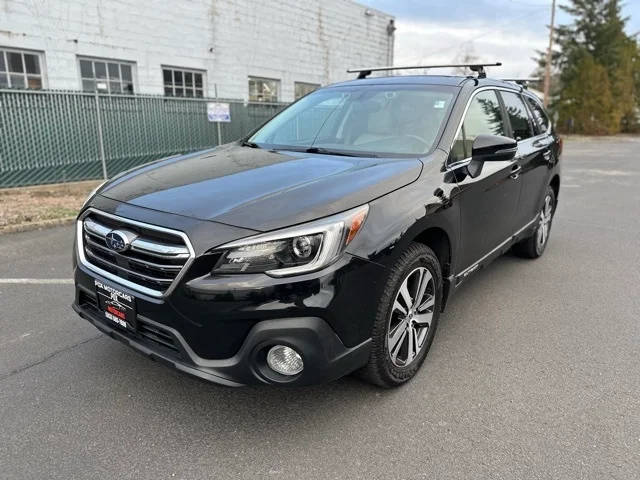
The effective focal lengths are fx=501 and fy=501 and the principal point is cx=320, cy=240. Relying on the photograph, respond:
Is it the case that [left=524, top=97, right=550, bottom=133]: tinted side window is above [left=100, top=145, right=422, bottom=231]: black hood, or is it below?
above

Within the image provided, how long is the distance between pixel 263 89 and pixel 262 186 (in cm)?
1514

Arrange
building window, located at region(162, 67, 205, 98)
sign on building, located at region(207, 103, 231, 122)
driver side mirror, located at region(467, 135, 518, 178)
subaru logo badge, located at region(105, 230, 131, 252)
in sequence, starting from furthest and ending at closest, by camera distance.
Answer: building window, located at region(162, 67, 205, 98) < sign on building, located at region(207, 103, 231, 122) < driver side mirror, located at region(467, 135, 518, 178) < subaru logo badge, located at region(105, 230, 131, 252)

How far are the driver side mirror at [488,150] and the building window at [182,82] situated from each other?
40.0 ft

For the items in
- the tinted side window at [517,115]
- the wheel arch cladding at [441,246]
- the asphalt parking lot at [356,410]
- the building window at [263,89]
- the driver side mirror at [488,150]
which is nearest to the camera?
the asphalt parking lot at [356,410]

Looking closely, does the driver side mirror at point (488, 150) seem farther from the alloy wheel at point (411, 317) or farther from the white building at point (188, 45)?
the white building at point (188, 45)

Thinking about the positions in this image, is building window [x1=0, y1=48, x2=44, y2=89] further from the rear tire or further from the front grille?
the rear tire

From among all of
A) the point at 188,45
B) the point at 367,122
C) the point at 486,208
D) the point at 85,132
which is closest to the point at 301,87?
the point at 188,45

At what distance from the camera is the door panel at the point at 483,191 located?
10.7 ft

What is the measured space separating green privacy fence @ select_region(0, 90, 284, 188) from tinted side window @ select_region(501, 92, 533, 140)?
8.53 meters

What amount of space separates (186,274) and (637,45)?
176 ft

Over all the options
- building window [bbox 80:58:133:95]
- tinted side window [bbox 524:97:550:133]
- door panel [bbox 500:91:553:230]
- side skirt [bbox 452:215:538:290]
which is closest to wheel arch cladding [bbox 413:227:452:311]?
side skirt [bbox 452:215:538:290]

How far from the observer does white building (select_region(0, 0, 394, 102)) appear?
11023mm

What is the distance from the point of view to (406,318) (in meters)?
2.80

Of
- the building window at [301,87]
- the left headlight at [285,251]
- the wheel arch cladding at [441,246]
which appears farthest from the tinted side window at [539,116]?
the building window at [301,87]
